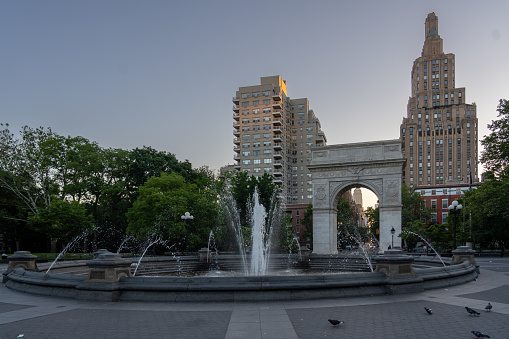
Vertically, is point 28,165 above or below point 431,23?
below

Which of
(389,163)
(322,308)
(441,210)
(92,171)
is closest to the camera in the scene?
(322,308)

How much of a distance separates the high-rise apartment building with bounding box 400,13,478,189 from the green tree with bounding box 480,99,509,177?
231 ft

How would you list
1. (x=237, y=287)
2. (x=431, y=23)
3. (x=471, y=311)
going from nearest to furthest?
(x=471, y=311)
(x=237, y=287)
(x=431, y=23)

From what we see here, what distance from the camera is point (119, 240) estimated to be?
4572cm

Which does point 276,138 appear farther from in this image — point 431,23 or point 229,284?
point 431,23

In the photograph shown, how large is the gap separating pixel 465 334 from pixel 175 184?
3425cm

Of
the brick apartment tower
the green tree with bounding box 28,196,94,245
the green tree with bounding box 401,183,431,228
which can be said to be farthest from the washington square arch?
the brick apartment tower

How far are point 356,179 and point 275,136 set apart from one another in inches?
1814

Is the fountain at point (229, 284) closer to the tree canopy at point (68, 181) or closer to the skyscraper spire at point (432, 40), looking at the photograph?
the tree canopy at point (68, 181)

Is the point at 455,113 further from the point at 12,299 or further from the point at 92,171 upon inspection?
the point at 12,299

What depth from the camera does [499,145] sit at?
29.9 meters

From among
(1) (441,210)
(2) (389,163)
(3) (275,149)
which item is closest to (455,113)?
(1) (441,210)

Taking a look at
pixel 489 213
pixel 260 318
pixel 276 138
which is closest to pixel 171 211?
pixel 489 213

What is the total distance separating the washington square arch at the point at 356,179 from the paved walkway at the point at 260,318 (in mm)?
24556
